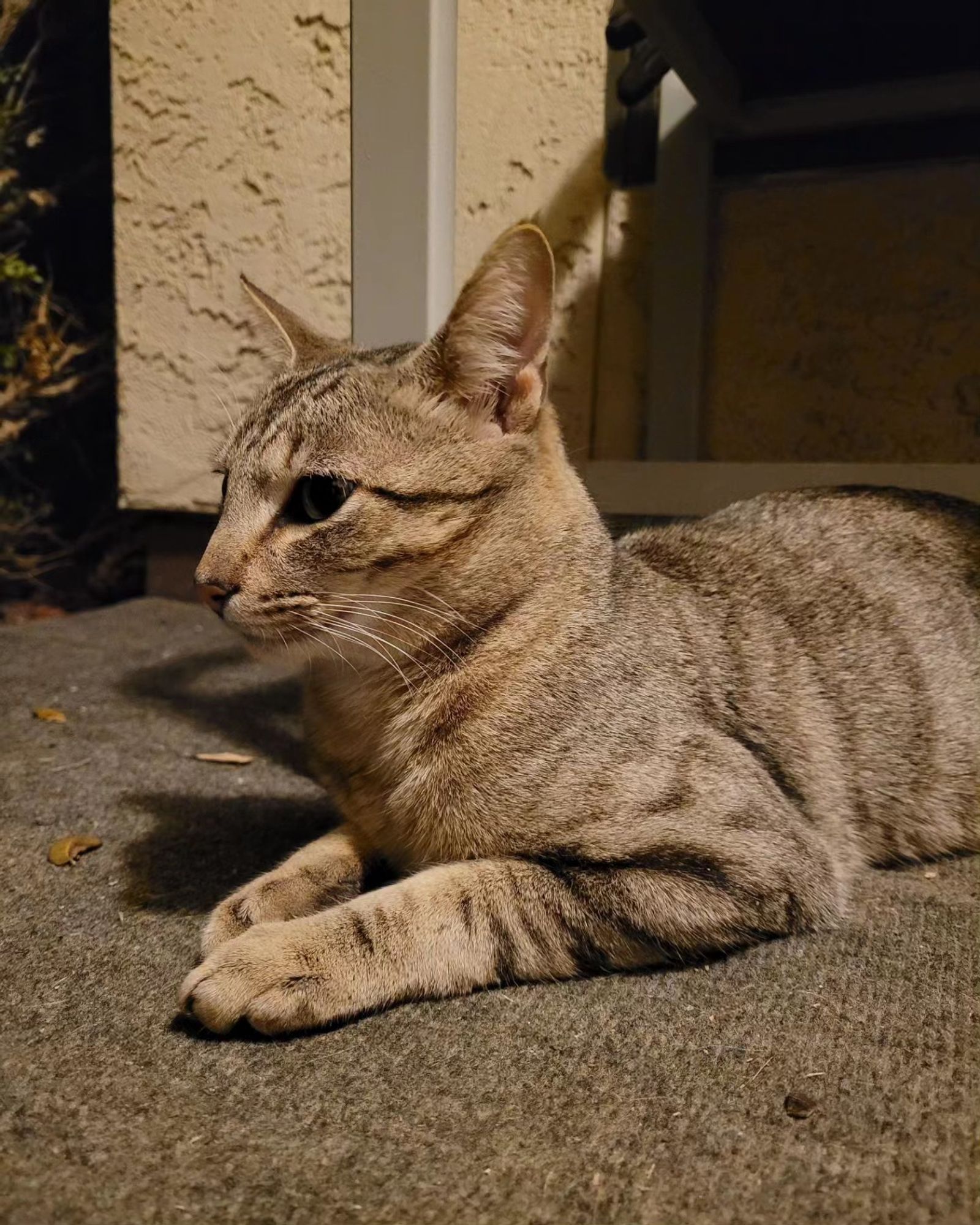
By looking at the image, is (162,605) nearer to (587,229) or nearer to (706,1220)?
(587,229)

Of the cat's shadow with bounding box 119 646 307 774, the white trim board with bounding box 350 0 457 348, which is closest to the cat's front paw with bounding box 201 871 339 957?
the cat's shadow with bounding box 119 646 307 774

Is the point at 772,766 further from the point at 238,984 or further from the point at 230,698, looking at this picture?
the point at 230,698

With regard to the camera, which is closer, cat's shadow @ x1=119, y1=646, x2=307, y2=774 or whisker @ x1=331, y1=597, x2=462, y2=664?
whisker @ x1=331, y1=597, x2=462, y2=664

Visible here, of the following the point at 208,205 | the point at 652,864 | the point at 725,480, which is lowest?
the point at 652,864

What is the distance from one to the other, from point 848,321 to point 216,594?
2235 millimetres

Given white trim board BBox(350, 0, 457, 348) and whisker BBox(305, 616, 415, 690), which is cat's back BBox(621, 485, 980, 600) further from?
white trim board BBox(350, 0, 457, 348)

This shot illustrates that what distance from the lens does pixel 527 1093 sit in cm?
95

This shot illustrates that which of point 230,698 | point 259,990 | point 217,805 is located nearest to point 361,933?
A: point 259,990

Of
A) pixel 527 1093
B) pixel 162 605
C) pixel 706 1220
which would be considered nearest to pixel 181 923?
pixel 527 1093

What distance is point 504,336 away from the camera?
133 centimetres

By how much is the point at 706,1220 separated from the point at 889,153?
260cm

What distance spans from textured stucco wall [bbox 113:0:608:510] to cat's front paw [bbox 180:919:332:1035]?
1.89m

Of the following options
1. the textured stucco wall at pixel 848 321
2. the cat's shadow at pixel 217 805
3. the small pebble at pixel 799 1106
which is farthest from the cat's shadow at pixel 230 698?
the textured stucco wall at pixel 848 321

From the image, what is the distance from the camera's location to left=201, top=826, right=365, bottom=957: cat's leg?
1244 mm
